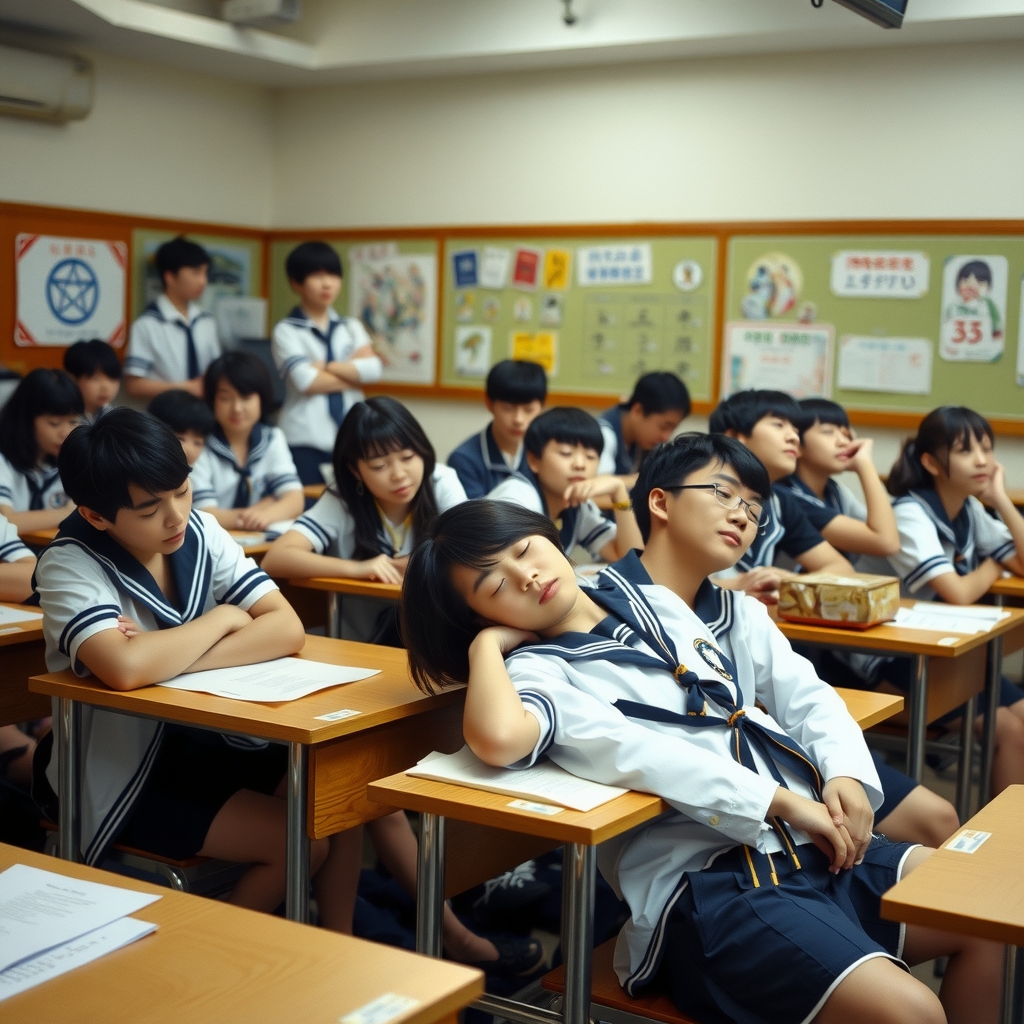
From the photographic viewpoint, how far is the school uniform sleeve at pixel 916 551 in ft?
11.0

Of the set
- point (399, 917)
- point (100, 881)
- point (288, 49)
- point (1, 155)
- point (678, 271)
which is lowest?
point (399, 917)

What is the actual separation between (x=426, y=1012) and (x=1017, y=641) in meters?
2.88

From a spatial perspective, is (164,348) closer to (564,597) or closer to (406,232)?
(406,232)

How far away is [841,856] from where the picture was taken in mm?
1735

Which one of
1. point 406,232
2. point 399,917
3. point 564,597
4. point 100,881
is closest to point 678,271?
point 406,232

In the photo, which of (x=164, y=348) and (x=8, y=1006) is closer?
(x=8, y=1006)

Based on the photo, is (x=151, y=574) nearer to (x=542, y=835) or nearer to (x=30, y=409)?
(x=542, y=835)

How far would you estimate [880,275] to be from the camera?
534cm

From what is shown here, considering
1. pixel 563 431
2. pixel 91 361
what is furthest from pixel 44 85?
pixel 563 431

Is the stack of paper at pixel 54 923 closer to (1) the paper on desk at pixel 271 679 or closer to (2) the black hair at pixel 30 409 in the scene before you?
(1) the paper on desk at pixel 271 679

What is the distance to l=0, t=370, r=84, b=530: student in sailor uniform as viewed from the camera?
385cm

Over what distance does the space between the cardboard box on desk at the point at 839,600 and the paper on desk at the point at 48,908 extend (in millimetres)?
1820

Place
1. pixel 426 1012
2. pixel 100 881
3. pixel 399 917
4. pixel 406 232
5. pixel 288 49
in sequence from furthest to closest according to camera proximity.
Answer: pixel 406 232 < pixel 288 49 < pixel 399 917 < pixel 100 881 < pixel 426 1012

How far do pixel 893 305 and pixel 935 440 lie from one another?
2.00 m
